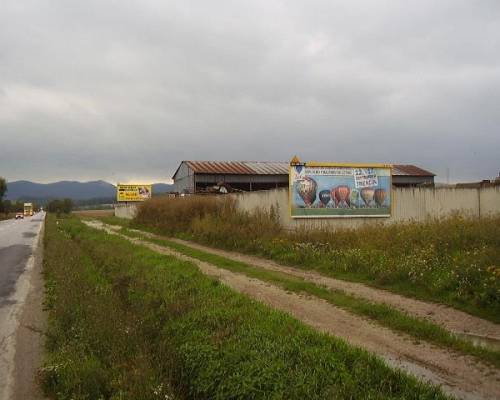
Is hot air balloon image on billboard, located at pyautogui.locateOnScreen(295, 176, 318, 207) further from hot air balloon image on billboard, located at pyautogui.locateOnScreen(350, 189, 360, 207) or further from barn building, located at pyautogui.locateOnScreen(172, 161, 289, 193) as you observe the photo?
barn building, located at pyautogui.locateOnScreen(172, 161, 289, 193)

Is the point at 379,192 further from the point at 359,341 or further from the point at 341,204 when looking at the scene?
the point at 359,341

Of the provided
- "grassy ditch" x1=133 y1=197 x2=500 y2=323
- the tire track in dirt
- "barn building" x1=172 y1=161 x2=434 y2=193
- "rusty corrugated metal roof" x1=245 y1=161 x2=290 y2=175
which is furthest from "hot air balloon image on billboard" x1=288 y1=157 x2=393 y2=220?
"rusty corrugated metal roof" x1=245 y1=161 x2=290 y2=175

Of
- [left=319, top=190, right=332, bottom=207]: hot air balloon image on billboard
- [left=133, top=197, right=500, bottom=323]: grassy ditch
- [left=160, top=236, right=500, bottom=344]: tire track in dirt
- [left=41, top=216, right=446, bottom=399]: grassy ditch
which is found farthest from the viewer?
[left=319, top=190, right=332, bottom=207]: hot air balloon image on billboard

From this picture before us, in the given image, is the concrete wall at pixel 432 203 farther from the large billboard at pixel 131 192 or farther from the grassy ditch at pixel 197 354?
the large billboard at pixel 131 192

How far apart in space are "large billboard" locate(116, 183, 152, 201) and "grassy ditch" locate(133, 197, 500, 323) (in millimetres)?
52423

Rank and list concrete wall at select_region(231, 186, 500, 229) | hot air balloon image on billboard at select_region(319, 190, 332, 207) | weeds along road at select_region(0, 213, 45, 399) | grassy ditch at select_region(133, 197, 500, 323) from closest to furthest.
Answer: weeds along road at select_region(0, 213, 45, 399), grassy ditch at select_region(133, 197, 500, 323), hot air balloon image on billboard at select_region(319, 190, 332, 207), concrete wall at select_region(231, 186, 500, 229)

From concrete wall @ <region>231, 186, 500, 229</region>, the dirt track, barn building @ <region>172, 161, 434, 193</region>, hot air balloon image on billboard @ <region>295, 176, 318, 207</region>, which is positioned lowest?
the dirt track

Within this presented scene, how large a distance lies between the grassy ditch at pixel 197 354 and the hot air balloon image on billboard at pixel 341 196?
8753mm

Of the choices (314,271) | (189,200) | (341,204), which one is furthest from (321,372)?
(189,200)

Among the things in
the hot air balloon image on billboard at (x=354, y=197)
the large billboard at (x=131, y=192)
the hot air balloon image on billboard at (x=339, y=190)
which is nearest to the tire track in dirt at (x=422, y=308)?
the hot air balloon image on billboard at (x=339, y=190)

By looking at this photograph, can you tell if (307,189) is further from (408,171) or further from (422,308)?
(408,171)

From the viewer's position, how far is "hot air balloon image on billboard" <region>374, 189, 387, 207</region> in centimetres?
1648

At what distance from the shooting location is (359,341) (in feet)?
18.8

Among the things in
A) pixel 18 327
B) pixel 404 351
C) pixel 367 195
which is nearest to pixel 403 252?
pixel 404 351
